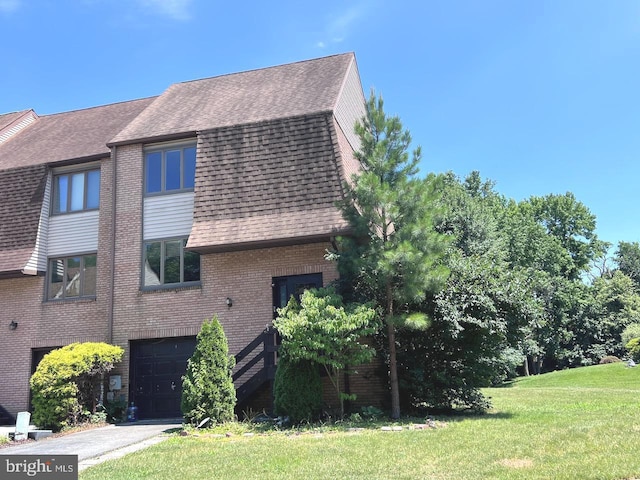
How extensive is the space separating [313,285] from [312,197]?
2234 millimetres

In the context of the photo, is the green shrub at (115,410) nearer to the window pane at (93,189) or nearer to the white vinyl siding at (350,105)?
the window pane at (93,189)

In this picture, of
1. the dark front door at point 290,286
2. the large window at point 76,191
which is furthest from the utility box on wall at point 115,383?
the large window at point 76,191

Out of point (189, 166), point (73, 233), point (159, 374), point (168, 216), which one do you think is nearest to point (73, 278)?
point (73, 233)

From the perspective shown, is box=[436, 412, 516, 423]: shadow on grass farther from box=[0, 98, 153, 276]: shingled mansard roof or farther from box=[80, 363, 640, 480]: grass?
box=[0, 98, 153, 276]: shingled mansard roof

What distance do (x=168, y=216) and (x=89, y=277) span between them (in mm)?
3051

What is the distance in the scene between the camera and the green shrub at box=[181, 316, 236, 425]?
10945mm

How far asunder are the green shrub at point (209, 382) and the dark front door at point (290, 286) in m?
2.10

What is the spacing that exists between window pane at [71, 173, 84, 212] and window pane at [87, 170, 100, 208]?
0.81 ft

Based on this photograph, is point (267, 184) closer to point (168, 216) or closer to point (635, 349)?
point (168, 216)

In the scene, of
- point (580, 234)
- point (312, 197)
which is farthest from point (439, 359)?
point (580, 234)

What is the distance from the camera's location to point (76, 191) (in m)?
16.0

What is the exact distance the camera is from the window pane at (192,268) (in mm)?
14281

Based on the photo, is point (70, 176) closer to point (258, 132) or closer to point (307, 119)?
point (258, 132)

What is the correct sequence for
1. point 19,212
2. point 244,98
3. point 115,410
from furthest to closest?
point 244,98
point 19,212
point 115,410
